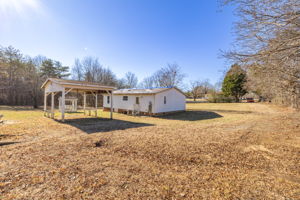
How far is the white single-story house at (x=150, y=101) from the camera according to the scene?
45.3 feet

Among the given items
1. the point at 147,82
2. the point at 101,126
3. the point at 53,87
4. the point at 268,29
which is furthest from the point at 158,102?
the point at 147,82

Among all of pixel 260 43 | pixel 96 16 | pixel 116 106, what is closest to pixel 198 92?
pixel 116 106

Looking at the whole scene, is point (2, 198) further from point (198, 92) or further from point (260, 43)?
point (198, 92)

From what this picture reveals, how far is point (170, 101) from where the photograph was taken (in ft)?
50.9

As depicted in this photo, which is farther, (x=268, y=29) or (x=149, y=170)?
(x=268, y=29)

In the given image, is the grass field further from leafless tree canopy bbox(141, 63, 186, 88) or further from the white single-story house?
leafless tree canopy bbox(141, 63, 186, 88)

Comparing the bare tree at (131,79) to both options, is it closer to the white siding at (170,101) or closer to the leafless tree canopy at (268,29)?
the white siding at (170,101)

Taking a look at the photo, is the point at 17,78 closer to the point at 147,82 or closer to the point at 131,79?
the point at 131,79

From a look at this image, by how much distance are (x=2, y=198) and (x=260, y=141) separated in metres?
7.69

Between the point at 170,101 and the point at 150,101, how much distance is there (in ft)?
9.29

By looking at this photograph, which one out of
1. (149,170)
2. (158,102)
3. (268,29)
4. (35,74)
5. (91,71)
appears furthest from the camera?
(91,71)

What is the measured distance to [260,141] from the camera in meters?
5.38

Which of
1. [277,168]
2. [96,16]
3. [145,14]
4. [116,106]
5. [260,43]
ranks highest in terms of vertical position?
[145,14]

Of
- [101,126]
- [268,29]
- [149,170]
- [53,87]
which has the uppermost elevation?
[268,29]
